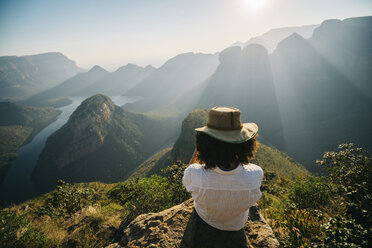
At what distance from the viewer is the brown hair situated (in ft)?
7.97

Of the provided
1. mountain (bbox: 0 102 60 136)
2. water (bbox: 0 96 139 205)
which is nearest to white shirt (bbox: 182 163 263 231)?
water (bbox: 0 96 139 205)

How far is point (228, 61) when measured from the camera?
535ft

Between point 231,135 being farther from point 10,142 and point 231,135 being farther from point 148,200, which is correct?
point 10,142

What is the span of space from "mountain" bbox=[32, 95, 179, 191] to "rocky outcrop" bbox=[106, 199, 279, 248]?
85.1 m

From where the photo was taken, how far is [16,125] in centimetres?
15150

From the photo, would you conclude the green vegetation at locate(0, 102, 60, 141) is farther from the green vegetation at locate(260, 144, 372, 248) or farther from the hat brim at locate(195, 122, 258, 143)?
the green vegetation at locate(260, 144, 372, 248)

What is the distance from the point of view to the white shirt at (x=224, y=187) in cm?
243

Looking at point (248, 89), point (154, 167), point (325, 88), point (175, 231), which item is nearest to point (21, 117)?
point (154, 167)

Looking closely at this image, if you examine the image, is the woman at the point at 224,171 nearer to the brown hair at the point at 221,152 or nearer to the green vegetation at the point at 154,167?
the brown hair at the point at 221,152

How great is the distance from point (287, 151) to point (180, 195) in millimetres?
102699

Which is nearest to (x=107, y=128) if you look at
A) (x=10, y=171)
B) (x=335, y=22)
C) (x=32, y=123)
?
(x=10, y=171)

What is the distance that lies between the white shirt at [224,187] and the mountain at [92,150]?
3437 inches

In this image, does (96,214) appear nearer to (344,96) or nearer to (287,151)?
(287,151)

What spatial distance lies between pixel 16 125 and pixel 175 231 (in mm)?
218339
